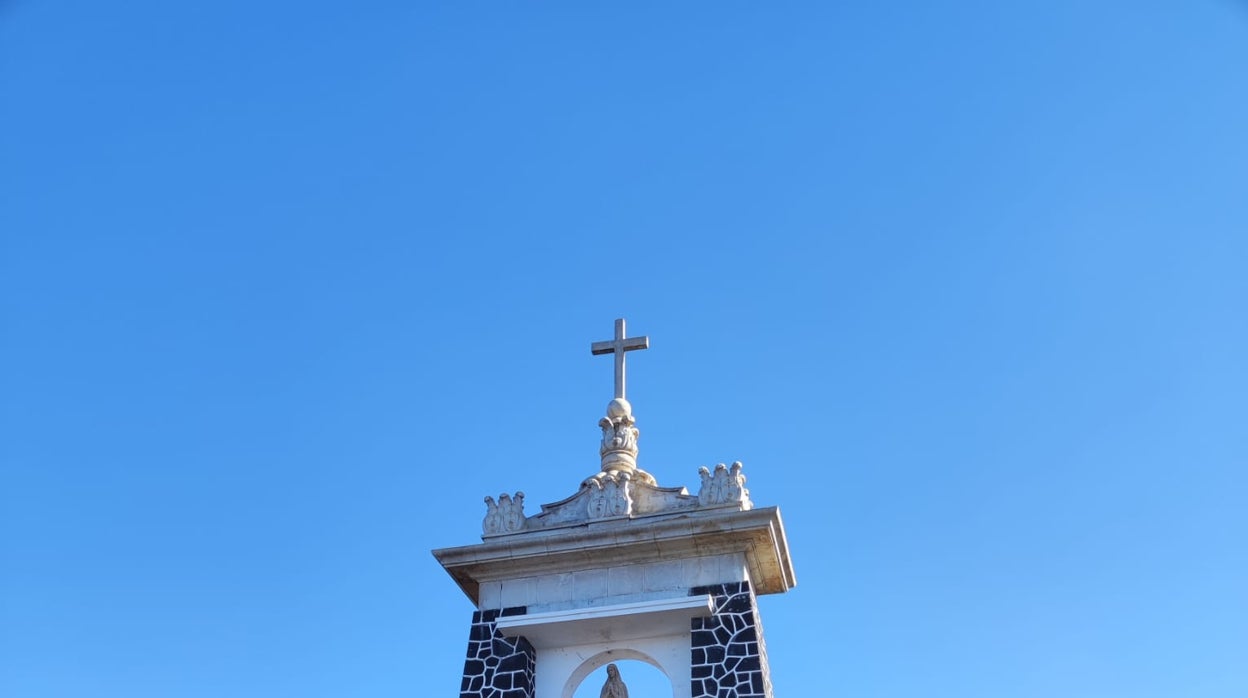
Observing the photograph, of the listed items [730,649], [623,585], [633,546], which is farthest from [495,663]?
[730,649]

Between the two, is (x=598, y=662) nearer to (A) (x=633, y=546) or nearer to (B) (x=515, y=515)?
(A) (x=633, y=546)

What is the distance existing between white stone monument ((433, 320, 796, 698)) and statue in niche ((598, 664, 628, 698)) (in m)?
0.17

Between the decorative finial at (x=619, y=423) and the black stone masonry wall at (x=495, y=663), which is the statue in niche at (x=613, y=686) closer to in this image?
the black stone masonry wall at (x=495, y=663)

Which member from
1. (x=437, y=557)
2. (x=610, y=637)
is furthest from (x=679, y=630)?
(x=437, y=557)

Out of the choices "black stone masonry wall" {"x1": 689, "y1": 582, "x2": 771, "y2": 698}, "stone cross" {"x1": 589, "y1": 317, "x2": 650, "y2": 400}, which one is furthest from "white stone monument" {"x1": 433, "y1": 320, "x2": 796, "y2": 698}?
"stone cross" {"x1": 589, "y1": 317, "x2": 650, "y2": 400}

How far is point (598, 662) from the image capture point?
15367 mm

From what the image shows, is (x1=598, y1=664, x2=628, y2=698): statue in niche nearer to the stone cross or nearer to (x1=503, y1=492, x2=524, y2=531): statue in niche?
(x1=503, y1=492, x2=524, y2=531): statue in niche

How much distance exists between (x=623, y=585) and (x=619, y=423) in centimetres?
248

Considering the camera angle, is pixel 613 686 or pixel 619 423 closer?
pixel 613 686

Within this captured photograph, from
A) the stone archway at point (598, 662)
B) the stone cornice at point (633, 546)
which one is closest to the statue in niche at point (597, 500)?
the stone cornice at point (633, 546)

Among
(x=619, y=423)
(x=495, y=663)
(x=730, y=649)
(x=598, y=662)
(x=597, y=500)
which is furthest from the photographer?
(x=619, y=423)

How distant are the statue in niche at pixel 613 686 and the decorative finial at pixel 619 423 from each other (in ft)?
7.69

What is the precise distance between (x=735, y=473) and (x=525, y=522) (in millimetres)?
2637

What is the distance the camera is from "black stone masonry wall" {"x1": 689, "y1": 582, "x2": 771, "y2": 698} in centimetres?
1420
